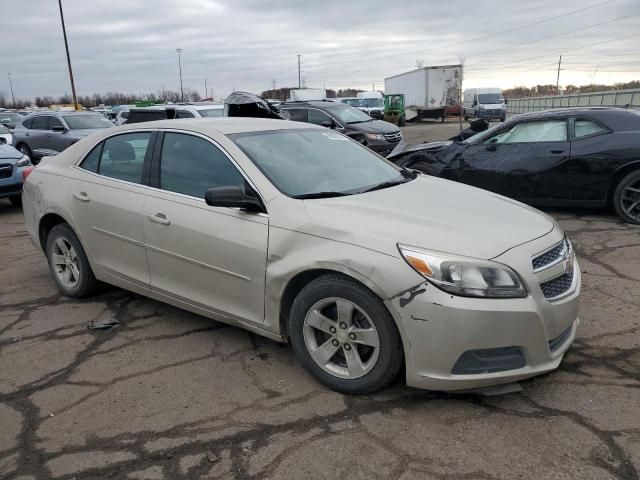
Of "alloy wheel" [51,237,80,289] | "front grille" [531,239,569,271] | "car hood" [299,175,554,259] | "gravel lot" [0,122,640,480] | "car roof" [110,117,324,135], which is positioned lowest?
"gravel lot" [0,122,640,480]

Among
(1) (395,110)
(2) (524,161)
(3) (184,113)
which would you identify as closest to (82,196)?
(2) (524,161)

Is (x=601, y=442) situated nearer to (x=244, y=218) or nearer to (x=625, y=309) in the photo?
(x=625, y=309)

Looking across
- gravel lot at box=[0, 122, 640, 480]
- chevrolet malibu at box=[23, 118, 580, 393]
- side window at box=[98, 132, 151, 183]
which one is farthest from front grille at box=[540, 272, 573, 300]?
side window at box=[98, 132, 151, 183]

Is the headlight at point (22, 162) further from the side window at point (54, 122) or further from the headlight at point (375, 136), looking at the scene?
the headlight at point (375, 136)

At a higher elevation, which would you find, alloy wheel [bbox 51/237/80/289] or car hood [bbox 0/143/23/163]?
car hood [bbox 0/143/23/163]

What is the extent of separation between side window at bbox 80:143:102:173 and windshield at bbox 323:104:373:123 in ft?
34.7

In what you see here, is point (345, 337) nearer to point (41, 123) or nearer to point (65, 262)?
point (65, 262)

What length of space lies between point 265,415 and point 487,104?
129 feet

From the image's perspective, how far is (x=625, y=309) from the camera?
4.17 m

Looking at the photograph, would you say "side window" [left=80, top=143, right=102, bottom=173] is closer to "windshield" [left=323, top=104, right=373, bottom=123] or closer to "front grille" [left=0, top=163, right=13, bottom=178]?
"front grille" [left=0, top=163, right=13, bottom=178]

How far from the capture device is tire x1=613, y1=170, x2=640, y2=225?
6.57 m

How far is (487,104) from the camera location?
38750mm

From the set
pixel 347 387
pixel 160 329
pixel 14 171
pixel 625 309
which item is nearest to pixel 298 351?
pixel 347 387

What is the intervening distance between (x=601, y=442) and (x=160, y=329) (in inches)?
119
